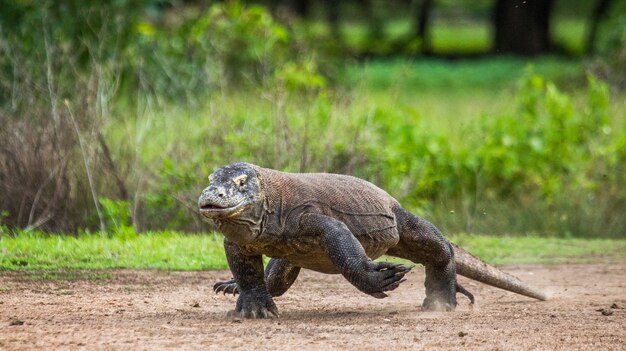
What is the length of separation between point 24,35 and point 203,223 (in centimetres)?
453

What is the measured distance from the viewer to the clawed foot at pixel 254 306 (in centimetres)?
633

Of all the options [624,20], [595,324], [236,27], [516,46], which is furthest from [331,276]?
[516,46]

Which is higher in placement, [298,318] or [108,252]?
[298,318]

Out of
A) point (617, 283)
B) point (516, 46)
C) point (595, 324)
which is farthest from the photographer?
point (516, 46)

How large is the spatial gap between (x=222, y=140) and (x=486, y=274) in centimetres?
419

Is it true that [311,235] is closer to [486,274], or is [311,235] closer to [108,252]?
[486,274]

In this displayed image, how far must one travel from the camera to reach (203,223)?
1058 cm

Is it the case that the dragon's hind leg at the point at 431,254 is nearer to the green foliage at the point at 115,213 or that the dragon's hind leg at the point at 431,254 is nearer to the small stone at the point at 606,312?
the small stone at the point at 606,312

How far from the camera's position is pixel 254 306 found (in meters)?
6.34

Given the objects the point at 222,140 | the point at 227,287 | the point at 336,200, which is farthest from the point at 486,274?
the point at 222,140

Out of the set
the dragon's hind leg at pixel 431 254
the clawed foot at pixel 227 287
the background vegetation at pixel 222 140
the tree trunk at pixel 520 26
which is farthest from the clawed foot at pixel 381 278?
the tree trunk at pixel 520 26

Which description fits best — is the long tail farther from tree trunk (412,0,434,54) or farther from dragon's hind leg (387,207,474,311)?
tree trunk (412,0,434,54)

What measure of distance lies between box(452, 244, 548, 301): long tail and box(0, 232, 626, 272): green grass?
2.19m

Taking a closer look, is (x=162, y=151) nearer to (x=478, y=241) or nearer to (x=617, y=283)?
(x=478, y=241)
